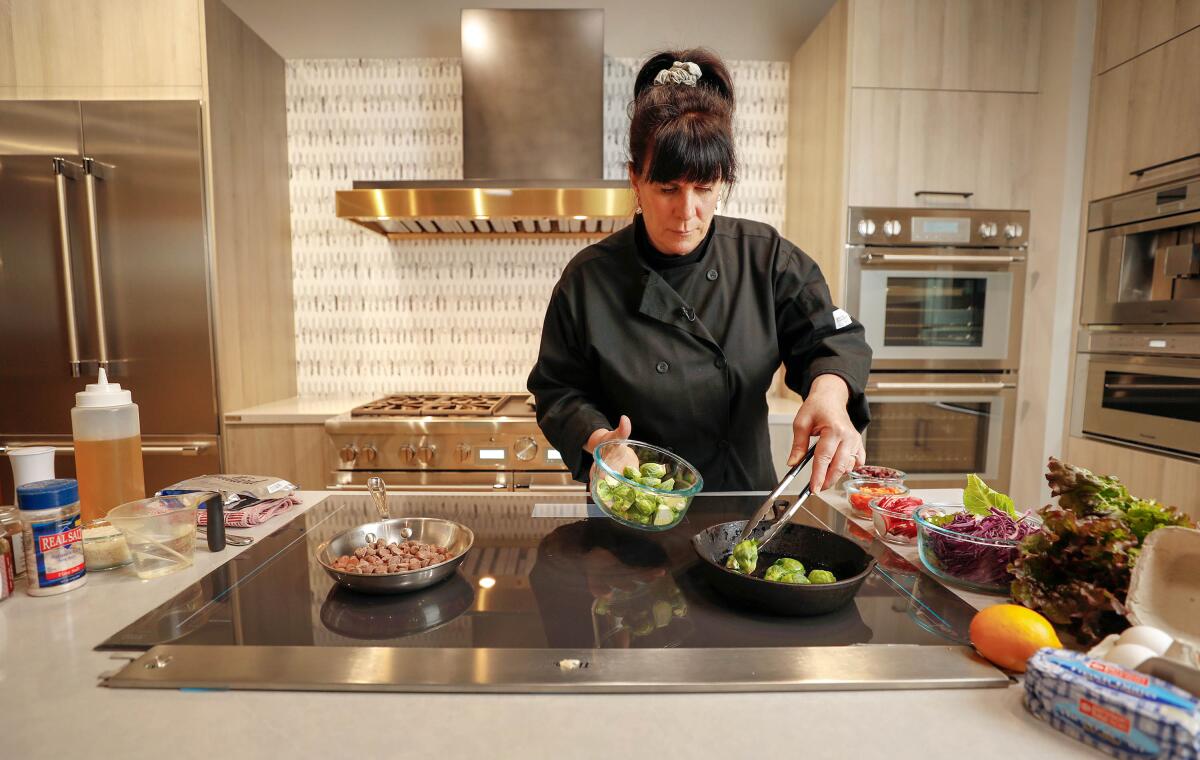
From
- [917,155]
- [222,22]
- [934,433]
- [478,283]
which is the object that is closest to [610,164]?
[478,283]

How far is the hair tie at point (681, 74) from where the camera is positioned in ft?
A: 4.03

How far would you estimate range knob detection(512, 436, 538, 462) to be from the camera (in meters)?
2.47

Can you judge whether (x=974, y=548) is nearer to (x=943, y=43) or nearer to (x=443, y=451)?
(x=443, y=451)

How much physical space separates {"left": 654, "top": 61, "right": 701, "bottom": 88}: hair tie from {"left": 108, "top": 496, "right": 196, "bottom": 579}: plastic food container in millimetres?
1191

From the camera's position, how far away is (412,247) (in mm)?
3033

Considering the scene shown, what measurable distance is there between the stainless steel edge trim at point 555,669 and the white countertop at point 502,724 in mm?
11

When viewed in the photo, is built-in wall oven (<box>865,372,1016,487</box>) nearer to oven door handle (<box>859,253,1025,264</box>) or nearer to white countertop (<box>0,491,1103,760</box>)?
oven door handle (<box>859,253,1025,264</box>)

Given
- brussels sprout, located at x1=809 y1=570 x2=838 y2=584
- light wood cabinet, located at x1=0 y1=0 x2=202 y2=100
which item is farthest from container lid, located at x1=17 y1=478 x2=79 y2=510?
light wood cabinet, located at x1=0 y1=0 x2=202 y2=100

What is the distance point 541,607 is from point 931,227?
2371 millimetres

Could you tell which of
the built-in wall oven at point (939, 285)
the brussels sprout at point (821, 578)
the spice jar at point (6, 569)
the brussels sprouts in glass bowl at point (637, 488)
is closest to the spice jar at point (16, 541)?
the spice jar at point (6, 569)

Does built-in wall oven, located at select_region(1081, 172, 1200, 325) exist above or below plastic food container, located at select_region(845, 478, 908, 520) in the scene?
above

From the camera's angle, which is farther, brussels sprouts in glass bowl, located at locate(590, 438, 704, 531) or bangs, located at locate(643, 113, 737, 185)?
bangs, located at locate(643, 113, 737, 185)

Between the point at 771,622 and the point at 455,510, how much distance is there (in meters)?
0.72

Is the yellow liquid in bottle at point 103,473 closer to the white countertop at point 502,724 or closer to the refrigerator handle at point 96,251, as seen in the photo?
the white countertop at point 502,724
